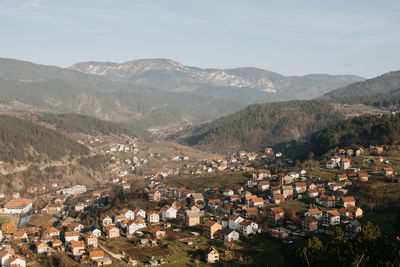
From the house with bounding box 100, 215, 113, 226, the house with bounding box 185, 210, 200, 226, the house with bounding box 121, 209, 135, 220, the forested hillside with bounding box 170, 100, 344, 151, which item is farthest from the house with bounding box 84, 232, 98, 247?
the forested hillside with bounding box 170, 100, 344, 151

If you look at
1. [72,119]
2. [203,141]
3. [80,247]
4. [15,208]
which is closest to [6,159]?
[15,208]

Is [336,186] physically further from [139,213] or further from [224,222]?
[139,213]

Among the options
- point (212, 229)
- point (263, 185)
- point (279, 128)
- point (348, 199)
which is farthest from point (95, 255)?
point (279, 128)

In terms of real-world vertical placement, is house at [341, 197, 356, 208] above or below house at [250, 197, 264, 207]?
above

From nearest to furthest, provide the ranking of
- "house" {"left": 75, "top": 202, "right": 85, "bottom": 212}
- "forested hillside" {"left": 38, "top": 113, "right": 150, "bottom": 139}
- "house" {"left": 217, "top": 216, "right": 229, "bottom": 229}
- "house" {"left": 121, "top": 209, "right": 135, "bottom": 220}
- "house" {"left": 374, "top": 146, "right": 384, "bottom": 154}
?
1. "house" {"left": 217, "top": 216, "right": 229, "bottom": 229}
2. "house" {"left": 121, "top": 209, "right": 135, "bottom": 220}
3. "house" {"left": 75, "top": 202, "right": 85, "bottom": 212}
4. "house" {"left": 374, "top": 146, "right": 384, "bottom": 154}
5. "forested hillside" {"left": 38, "top": 113, "right": 150, "bottom": 139}

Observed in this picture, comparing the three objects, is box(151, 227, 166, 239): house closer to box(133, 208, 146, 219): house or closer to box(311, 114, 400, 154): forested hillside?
box(133, 208, 146, 219): house

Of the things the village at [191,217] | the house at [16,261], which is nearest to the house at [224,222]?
the village at [191,217]
